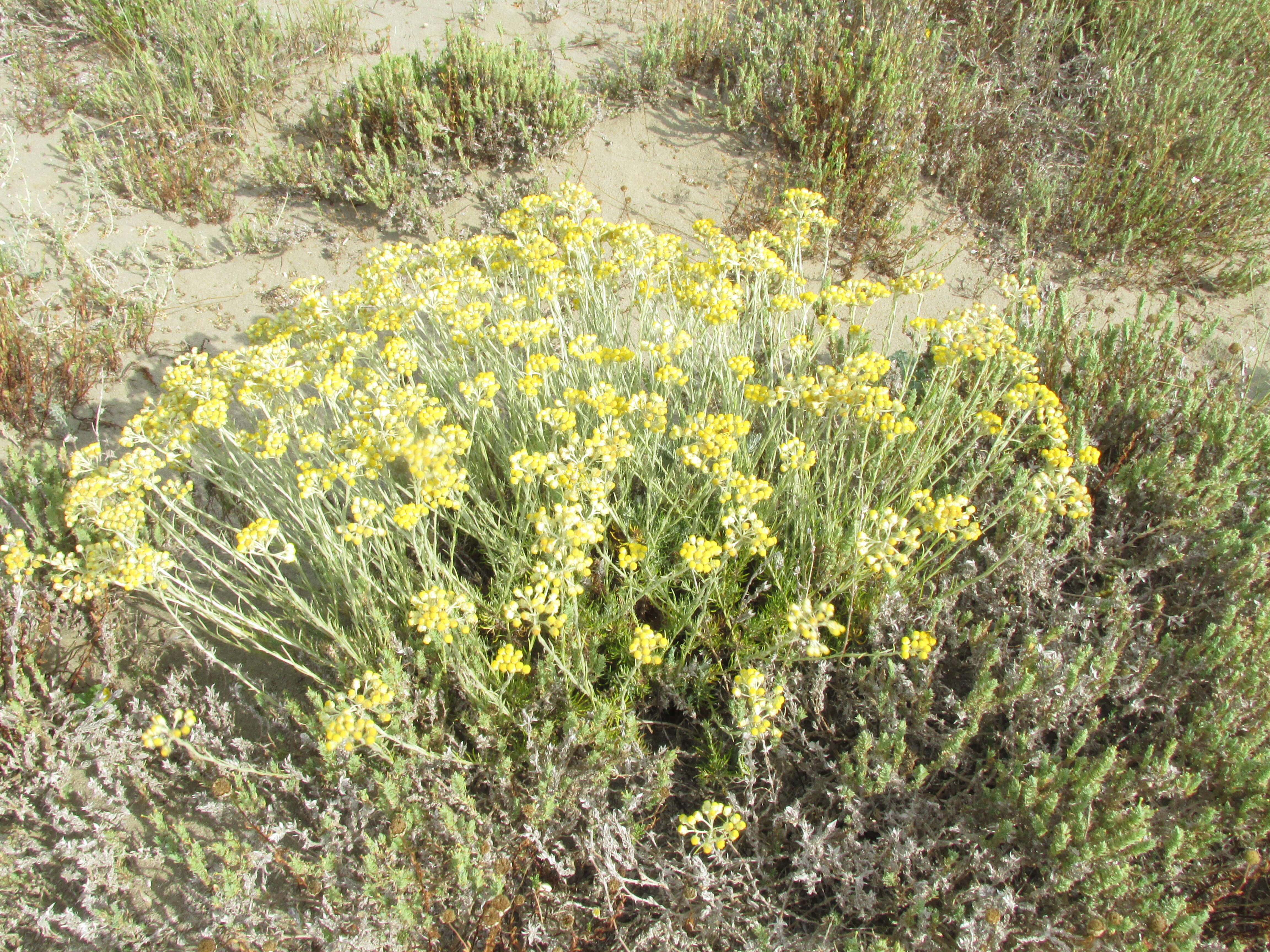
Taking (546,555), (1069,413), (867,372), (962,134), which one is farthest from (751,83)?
(546,555)

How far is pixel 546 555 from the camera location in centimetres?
291

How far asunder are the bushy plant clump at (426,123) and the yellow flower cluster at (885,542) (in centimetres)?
466

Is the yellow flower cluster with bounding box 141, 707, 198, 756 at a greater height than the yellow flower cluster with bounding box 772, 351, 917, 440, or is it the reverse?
the yellow flower cluster with bounding box 772, 351, 917, 440

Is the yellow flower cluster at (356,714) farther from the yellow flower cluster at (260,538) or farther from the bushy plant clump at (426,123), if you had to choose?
the bushy plant clump at (426,123)

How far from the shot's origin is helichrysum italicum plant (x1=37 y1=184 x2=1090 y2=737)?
2.57 m

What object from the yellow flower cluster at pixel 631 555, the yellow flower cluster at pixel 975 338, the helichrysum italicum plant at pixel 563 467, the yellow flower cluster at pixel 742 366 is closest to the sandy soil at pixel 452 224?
the helichrysum italicum plant at pixel 563 467

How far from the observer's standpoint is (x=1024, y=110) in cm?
605

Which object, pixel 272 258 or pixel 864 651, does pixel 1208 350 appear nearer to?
pixel 864 651

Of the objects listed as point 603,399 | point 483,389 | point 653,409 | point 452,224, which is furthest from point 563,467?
point 452,224

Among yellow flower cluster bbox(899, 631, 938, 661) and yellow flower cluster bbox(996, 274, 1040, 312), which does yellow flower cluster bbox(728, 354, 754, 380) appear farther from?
yellow flower cluster bbox(996, 274, 1040, 312)

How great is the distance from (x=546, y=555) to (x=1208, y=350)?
5088 millimetres

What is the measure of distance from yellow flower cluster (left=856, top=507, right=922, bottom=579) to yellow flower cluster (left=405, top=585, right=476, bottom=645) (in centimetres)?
142

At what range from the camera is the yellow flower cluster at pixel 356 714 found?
2.19 meters

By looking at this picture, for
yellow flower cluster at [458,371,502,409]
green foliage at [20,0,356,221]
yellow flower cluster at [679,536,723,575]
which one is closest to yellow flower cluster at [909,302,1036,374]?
yellow flower cluster at [679,536,723,575]
